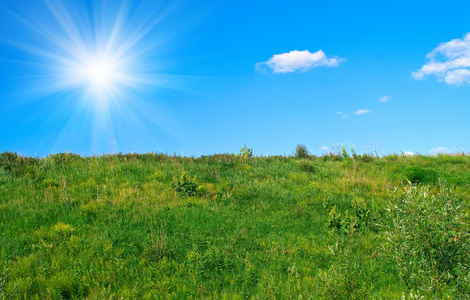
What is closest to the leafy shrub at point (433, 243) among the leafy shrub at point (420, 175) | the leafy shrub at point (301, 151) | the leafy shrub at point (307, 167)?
the leafy shrub at point (420, 175)

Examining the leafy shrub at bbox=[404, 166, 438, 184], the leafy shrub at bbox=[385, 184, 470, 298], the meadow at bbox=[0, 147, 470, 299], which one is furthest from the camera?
the leafy shrub at bbox=[404, 166, 438, 184]

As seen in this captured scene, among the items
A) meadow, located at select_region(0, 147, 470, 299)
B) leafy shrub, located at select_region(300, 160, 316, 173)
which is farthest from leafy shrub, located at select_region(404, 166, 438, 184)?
leafy shrub, located at select_region(300, 160, 316, 173)

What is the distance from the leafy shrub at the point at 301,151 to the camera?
770 inches

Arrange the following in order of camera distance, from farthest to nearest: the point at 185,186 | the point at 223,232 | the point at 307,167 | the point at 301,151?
the point at 301,151 → the point at 307,167 → the point at 185,186 → the point at 223,232

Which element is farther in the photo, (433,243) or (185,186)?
(185,186)

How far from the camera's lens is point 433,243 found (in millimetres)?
5023

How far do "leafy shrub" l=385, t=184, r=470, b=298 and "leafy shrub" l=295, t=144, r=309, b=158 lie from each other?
14.3 meters

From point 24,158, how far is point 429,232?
15970 mm

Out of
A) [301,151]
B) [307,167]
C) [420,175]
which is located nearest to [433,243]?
[420,175]

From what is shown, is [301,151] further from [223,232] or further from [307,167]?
[223,232]

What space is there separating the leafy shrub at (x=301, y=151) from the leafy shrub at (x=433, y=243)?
1430 cm

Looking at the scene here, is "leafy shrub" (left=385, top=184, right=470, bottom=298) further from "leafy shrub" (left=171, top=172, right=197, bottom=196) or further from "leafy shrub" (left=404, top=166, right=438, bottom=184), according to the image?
"leafy shrub" (left=404, top=166, right=438, bottom=184)

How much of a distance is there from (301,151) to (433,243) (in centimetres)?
1490

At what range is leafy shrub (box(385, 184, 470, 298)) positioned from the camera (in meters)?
4.83
